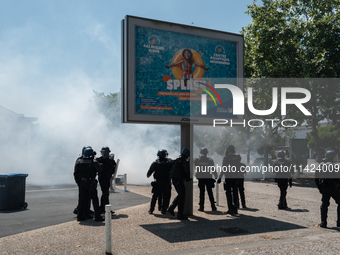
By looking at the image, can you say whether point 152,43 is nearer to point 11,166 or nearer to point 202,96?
point 202,96

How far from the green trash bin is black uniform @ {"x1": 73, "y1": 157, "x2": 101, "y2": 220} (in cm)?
285

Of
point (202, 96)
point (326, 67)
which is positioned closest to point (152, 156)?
point (326, 67)

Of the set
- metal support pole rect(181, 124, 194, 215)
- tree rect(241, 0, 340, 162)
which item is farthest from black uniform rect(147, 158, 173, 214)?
tree rect(241, 0, 340, 162)

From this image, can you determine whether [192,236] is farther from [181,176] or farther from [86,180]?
[86,180]

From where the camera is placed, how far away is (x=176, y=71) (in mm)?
8273

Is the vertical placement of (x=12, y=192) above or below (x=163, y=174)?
below

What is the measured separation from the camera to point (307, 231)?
709cm

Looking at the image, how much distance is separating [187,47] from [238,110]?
2.19 metres

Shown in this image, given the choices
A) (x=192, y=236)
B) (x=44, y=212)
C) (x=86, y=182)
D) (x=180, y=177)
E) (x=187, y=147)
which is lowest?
(x=44, y=212)

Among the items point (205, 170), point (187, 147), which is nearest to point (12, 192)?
point (187, 147)

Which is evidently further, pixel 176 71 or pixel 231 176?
pixel 231 176

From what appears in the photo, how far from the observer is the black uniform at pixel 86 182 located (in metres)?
8.06

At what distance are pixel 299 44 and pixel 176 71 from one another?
14.3m

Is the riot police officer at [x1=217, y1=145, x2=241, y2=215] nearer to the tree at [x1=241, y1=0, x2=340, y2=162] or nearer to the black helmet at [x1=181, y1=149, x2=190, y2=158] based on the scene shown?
the black helmet at [x1=181, y1=149, x2=190, y2=158]
